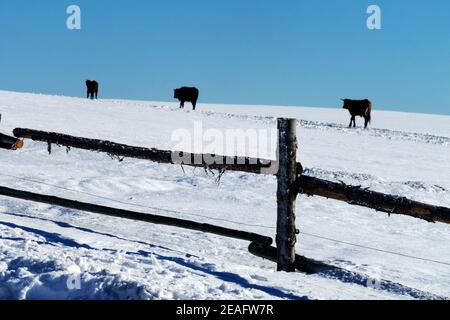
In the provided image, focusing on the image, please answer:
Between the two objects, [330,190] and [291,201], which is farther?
[291,201]

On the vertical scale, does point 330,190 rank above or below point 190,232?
above

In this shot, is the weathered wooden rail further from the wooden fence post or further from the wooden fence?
the wooden fence post

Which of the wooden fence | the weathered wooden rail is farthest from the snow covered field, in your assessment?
the weathered wooden rail

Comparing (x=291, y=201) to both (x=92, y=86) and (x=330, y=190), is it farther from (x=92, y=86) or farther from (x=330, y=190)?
(x=92, y=86)

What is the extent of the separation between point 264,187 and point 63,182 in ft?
14.5

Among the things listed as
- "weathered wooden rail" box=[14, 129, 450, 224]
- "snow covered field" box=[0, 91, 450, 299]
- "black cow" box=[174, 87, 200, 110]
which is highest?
"black cow" box=[174, 87, 200, 110]

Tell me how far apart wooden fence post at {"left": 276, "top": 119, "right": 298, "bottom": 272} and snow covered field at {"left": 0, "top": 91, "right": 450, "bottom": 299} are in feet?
1.40

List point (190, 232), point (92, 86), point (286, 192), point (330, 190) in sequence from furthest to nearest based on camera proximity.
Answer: point (92, 86) → point (190, 232) → point (286, 192) → point (330, 190)

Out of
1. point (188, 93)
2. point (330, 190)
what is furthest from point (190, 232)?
point (188, 93)

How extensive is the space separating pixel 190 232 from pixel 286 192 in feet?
8.73

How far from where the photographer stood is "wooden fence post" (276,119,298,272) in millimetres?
5992

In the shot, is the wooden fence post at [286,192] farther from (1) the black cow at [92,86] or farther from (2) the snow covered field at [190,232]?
(1) the black cow at [92,86]

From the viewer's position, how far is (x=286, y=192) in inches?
237

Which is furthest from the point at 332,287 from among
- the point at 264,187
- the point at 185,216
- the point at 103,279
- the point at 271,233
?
the point at 264,187
